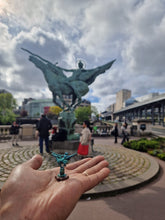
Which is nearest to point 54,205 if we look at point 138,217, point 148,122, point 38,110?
point 138,217

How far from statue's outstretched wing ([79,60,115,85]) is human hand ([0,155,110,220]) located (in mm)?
7105

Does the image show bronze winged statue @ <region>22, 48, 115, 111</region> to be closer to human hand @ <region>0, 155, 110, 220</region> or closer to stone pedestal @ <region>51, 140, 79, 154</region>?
stone pedestal @ <region>51, 140, 79, 154</region>

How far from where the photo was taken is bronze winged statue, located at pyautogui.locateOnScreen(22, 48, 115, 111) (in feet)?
25.4

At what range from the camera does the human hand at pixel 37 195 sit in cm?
127

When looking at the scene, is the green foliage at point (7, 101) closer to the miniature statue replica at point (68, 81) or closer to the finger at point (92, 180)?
the miniature statue replica at point (68, 81)

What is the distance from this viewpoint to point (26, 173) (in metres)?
1.76

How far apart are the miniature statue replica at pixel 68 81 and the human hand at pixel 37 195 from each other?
5.59m

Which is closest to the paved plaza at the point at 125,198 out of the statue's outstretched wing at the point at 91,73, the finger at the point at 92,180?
the finger at the point at 92,180

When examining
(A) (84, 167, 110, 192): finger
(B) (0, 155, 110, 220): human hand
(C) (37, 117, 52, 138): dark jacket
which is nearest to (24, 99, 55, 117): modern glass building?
(C) (37, 117, 52, 138): dark jacket

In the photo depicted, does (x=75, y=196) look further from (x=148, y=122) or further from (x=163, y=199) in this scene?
(x=148, y=122)

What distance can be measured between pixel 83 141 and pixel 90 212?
2.47m

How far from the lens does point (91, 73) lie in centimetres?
834

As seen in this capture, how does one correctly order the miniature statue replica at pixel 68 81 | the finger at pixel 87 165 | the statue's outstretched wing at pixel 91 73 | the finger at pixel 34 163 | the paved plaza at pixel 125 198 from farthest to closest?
the statue's outstretched wing at pixel 91 73, the miniature statue replica at pixel 68 81, the paved plaza at pixel 125 198, the finger at pixel 87 165, the finger at pixel 34 163

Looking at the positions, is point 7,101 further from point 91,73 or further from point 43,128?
point 43,128
